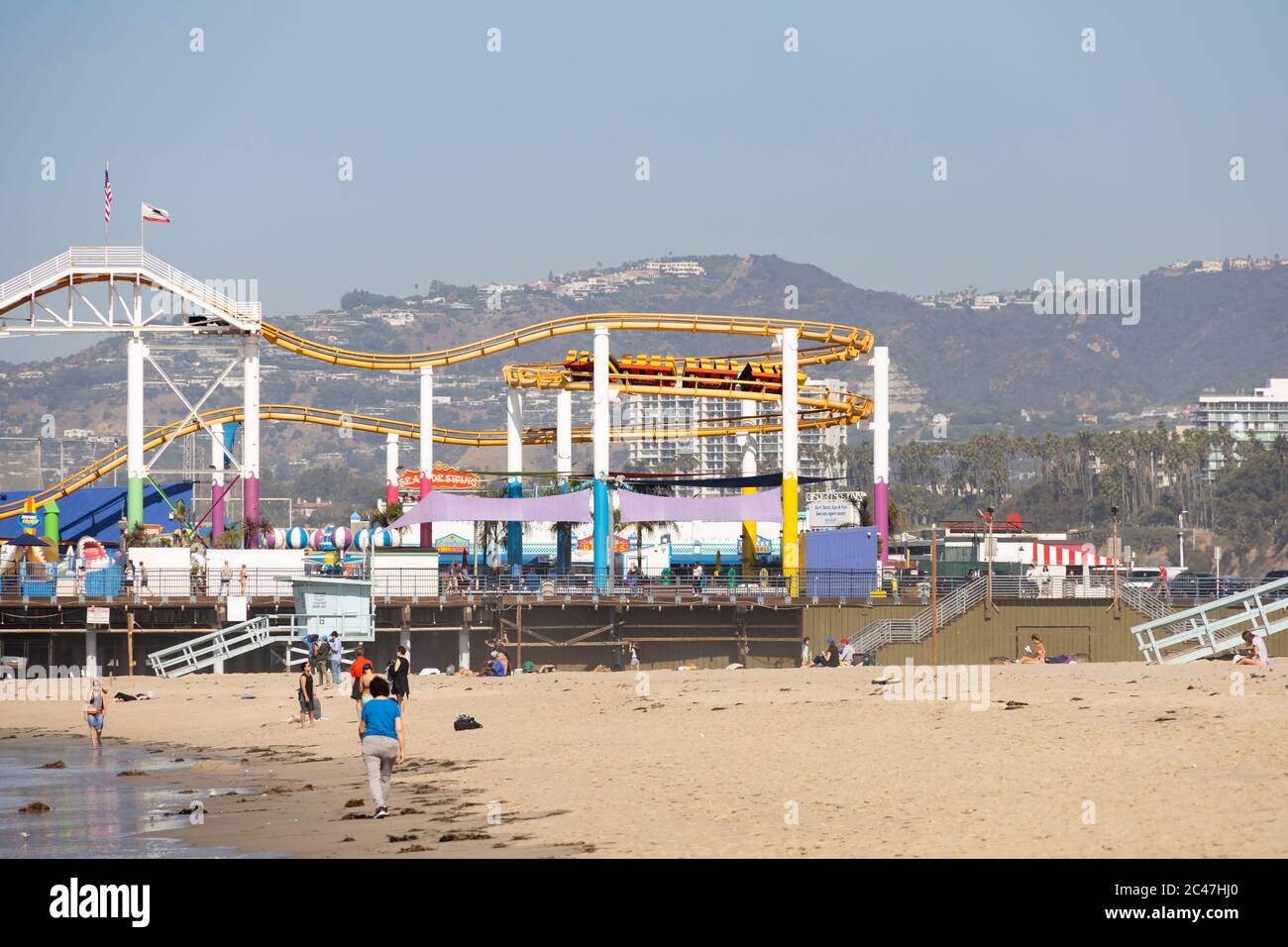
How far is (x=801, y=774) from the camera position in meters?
18.6

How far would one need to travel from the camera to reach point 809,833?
14.7 m

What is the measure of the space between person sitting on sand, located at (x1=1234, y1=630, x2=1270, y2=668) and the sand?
551 millimetres

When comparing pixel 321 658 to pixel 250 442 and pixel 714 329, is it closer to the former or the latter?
Answer: pixel 714 329

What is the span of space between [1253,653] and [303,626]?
2578 cm

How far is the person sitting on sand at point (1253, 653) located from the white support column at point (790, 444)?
818 inches

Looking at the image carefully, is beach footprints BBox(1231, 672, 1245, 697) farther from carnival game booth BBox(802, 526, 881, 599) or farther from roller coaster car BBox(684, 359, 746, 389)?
roller coaster car BBox(684, 359, 746, 389)

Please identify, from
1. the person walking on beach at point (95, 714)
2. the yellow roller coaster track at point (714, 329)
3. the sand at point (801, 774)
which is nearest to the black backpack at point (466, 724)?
the sand at point (801, 774)

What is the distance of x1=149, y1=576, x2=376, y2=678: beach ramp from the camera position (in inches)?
1817

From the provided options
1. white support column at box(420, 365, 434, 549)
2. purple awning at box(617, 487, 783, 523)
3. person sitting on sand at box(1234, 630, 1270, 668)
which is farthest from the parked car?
white support column at box(420, 365, 434, 549)
